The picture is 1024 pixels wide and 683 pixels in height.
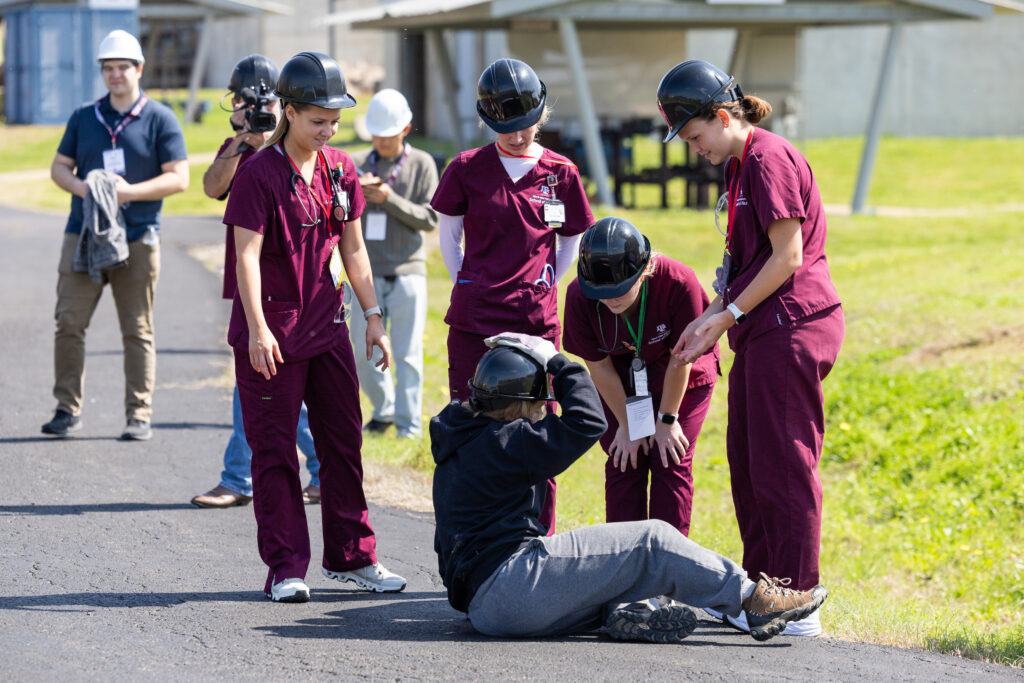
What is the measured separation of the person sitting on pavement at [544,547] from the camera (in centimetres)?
503

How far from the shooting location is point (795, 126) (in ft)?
97.9

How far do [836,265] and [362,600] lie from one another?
46.5 ft

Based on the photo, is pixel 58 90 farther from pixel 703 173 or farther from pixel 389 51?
pixel 703 173

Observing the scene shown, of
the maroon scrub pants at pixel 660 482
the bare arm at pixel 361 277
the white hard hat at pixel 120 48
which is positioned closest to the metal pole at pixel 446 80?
the white hard hat at pixel 120 48

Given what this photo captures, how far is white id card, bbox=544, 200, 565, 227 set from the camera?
6086 millimetres

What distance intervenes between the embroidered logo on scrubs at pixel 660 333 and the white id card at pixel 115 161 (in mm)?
3816

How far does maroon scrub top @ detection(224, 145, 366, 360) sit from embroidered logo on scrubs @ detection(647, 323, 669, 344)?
122 centimetres

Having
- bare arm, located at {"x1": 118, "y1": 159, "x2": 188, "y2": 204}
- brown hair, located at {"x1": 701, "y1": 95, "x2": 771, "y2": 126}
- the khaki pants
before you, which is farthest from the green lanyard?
the khaki pants

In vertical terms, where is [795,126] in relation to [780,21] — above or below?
below

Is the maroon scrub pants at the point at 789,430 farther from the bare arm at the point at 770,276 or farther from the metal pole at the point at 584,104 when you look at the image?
the metal pole at the point at 584,104

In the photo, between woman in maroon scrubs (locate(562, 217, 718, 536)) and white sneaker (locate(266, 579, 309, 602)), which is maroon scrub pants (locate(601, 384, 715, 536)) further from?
white sneaker (locate(266, 579, 309, 602))

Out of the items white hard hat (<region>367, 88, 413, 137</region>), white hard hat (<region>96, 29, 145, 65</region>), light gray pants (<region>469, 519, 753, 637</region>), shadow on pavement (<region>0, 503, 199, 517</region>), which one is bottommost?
shadow on pavement (<region>0, 503, 199, 517</region>)

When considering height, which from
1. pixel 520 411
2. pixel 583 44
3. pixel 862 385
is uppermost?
pixel 583 44

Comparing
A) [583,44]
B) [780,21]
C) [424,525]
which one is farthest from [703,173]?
[424,525]
